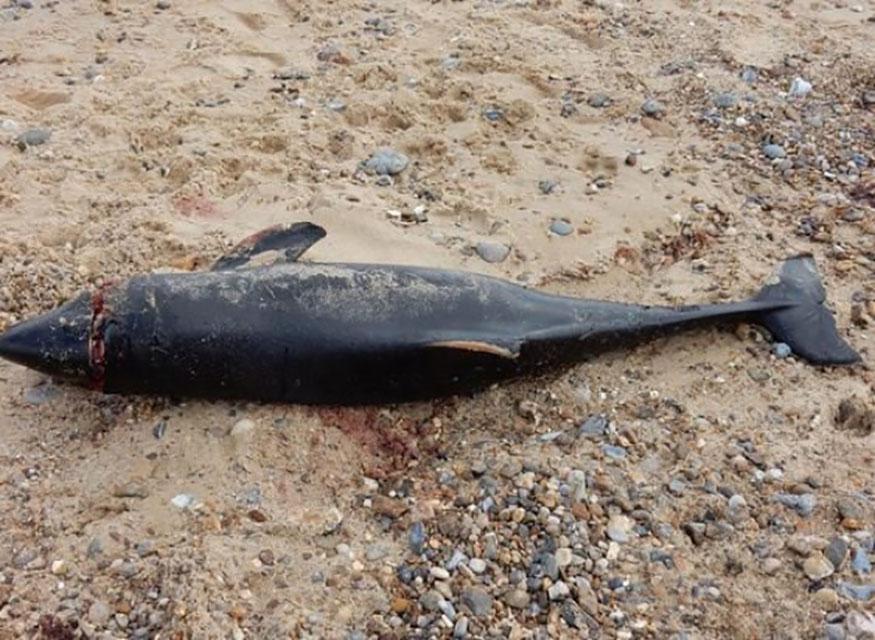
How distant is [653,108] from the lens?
5.84 metres

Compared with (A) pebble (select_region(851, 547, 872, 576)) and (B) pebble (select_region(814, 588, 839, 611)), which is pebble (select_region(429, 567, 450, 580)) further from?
(A) pebble (select_region(851, 547, 872, 576))

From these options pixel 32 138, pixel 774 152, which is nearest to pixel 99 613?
pixel 32 138

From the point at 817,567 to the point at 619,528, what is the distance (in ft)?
2.12

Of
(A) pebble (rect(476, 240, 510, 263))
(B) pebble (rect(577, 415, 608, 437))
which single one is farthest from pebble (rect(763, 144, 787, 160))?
(B) pebble (rect(577, 415, 608, 437))

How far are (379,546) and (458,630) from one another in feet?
1.50

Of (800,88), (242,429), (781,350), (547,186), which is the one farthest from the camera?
(800,88)

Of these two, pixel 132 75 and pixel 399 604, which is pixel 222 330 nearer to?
pixel 399 604

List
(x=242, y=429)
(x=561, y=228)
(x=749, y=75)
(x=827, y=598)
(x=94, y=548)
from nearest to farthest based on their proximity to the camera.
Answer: (x=827, y=598), (x=94, y=548), (x=242, y=429), (x=561, y=228), (x=749, y=75)

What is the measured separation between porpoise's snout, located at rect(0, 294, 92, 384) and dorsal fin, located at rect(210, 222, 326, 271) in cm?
73

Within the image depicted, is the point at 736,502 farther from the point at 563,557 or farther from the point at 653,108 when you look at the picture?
the point at 653,108

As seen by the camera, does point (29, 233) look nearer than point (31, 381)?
No

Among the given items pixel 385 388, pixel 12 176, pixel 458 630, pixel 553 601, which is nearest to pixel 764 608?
pixel 553 601

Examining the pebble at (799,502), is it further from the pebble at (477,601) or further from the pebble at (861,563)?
the pebble at (477,601)

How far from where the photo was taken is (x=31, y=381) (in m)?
4.08
